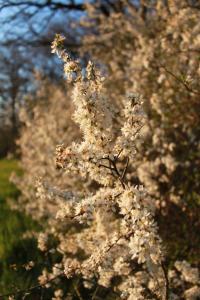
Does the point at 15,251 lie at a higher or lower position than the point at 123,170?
higher

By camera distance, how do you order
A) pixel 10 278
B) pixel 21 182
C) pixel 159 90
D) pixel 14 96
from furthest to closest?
pixel 14 96, pixel 21 182, pixel 159 90, pixel 10 278

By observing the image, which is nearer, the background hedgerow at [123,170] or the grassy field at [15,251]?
the background hedgerow at [123,170]

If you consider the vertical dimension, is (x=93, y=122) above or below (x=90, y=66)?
below

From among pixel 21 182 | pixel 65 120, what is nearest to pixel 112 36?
pixel 65 120

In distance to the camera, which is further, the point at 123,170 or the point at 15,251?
the point at 15,251

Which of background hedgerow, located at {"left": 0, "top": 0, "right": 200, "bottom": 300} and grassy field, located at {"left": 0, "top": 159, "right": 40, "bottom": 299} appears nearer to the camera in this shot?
background hedgerow, located at {"left": 0, "top": 0, "right": 200, "bottom": 300}

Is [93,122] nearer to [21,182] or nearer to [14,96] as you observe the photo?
[21,182]

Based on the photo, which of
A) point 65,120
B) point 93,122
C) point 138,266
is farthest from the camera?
point 65,120

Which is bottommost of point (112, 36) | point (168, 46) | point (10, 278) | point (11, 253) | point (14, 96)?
point (10, 278)
